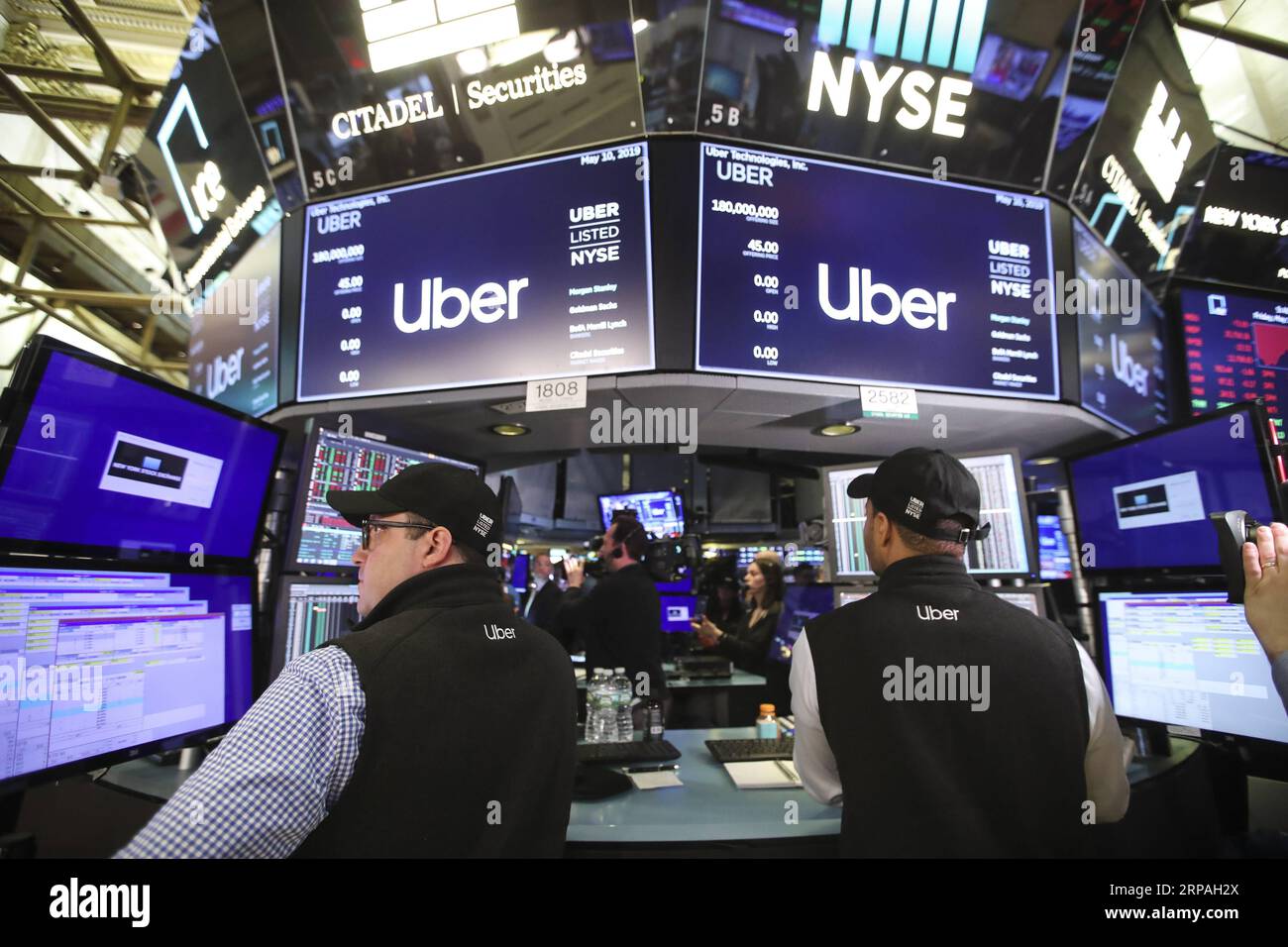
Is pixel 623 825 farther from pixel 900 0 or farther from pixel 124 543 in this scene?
pixel 900 0

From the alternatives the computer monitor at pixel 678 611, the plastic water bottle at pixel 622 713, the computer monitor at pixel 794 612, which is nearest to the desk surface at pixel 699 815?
the plastic water bottle at pixel 622 713

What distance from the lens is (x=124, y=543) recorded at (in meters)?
1.44

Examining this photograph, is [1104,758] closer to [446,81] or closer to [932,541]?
[932,541]

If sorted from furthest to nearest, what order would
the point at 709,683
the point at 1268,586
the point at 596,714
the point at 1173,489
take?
1. the point at 709,683
2. the point at 596,714
3. the point at 1173,489
4. the point at 1268,586

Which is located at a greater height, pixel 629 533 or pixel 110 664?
pixel 629 533

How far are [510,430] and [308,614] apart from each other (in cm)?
107

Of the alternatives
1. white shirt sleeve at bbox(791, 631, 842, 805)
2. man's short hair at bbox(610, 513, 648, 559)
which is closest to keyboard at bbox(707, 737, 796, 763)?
white shirt sleeve at bbox(791, 631, 842, 805)

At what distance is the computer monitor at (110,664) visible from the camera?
1.18 m

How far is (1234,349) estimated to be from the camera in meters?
3.44

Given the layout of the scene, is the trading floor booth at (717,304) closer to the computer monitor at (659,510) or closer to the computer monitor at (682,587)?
the computer monitor at (659,510)

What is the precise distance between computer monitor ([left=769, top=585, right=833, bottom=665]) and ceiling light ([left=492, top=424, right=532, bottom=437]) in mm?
2092

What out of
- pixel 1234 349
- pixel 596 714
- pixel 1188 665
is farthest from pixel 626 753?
pixel 1234 349

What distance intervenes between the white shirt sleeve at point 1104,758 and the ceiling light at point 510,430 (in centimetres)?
207
